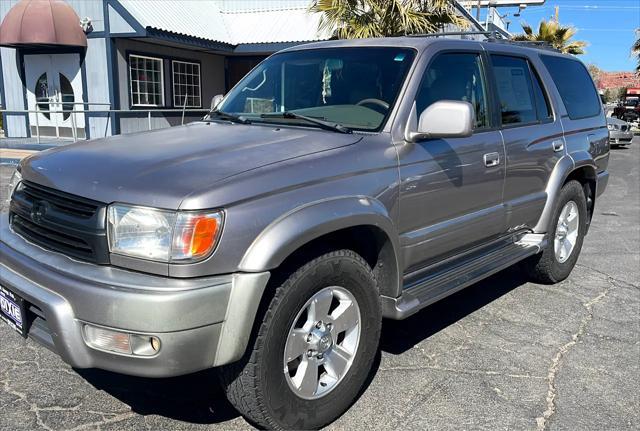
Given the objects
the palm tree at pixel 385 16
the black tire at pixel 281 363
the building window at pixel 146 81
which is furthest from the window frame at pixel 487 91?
the building window at pixel 146 81

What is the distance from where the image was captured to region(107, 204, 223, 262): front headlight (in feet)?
7.75

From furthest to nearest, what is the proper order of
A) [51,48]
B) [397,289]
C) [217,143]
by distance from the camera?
[51,48] → [397,289] → [217,143]

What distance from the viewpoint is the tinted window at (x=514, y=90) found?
14.1 feet

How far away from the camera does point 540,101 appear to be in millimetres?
4797

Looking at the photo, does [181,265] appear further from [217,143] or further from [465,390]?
[465,390]

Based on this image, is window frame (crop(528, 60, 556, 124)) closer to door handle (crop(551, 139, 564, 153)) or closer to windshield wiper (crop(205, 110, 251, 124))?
door handle (crop(551, 139, 564, 153))

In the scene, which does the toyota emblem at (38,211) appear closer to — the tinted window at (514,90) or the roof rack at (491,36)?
the roof rack at (491,36)

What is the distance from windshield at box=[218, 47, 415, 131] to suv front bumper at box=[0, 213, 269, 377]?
142 cm

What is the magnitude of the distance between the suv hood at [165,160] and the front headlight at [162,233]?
5 centimetres

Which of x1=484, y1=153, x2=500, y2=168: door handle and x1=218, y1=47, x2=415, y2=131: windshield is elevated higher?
x1=218, y1=47, x2=415, y2=131: windshield

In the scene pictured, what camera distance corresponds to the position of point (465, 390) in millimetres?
3354

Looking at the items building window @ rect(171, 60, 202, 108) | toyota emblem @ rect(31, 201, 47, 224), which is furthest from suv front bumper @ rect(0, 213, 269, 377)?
building window @ rect(171, 60, 202, 108)

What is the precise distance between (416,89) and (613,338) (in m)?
2.34

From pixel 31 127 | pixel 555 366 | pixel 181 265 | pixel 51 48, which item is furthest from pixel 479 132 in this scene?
pixel 31 127
